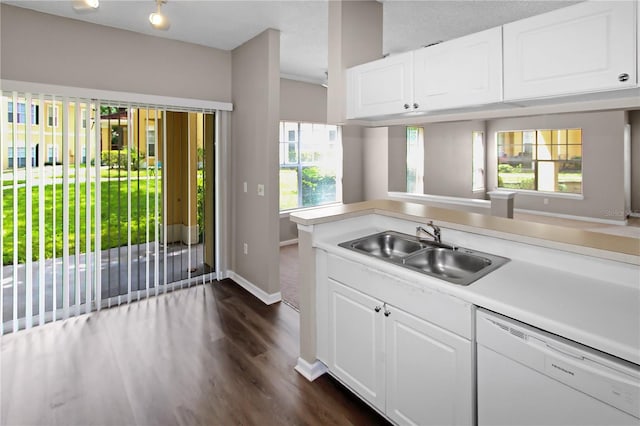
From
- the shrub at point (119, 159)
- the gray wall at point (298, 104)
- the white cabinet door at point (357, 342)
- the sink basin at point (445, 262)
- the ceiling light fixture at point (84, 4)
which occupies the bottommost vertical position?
the white cabinet door at point (357, 342)

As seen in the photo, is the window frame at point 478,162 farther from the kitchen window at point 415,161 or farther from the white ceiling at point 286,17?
the white ceiling at point 286,17

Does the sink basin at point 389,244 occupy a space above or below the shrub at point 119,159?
below

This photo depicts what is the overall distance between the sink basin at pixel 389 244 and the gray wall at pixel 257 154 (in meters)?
1.37

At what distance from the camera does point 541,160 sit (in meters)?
8.24

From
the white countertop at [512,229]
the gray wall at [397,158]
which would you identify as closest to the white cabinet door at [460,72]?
the white countertop at [512,229]

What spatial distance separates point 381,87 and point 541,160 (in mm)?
7513

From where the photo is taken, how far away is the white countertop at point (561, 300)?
114 cm

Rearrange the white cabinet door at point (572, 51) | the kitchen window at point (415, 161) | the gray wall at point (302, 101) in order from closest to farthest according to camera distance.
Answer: the white cabinet door at point (572, 51) → the gray wall at point (302, 101) → the kitchen window at point (415, 161)

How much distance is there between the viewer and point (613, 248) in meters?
1.57

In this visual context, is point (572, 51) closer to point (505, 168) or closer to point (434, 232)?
point (434, 232)

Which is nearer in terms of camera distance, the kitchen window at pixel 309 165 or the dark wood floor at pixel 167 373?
the dark wood floor at pixel 167 373

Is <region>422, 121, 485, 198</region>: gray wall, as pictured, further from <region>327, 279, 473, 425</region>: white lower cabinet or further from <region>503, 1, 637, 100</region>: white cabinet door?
<region>327, 279, 473, 425</region>: white lower cabinet

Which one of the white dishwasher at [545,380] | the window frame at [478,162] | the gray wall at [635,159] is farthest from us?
the window frame at [478,162]

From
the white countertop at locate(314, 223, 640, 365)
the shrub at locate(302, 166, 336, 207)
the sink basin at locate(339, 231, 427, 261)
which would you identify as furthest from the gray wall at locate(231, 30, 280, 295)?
the shrub at locate(302, 166, 336, 207)
